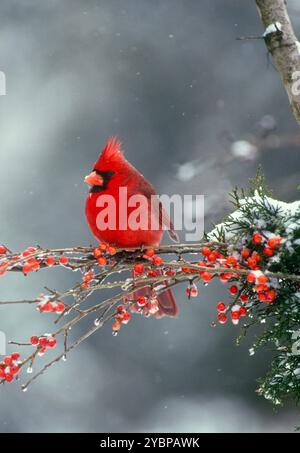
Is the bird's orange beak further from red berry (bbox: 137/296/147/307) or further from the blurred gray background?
the blurred gray background

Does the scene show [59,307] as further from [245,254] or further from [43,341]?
[245,254]

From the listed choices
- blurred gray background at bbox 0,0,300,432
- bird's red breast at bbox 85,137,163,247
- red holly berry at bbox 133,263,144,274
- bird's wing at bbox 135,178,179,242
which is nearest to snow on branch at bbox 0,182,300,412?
red holly berry at bbox 133,263,144,274

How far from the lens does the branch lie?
4.50 ft

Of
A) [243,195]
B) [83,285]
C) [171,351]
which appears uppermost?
[171,351]

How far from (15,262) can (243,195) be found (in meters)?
0.44

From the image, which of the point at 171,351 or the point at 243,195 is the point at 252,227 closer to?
the point at 243,195

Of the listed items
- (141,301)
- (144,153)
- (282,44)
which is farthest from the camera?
(144,153)

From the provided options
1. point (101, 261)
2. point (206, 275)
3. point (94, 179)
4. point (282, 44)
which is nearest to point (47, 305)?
point (101, 261)

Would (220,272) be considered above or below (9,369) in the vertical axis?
above

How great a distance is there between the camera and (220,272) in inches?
38.9

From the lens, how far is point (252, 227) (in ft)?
3.52

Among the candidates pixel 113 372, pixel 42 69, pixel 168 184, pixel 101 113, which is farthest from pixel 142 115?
pixel 113 372

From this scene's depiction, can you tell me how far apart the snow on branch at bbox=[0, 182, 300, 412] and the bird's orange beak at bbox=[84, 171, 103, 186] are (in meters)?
0.28

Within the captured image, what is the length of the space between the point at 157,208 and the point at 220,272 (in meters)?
0.57
